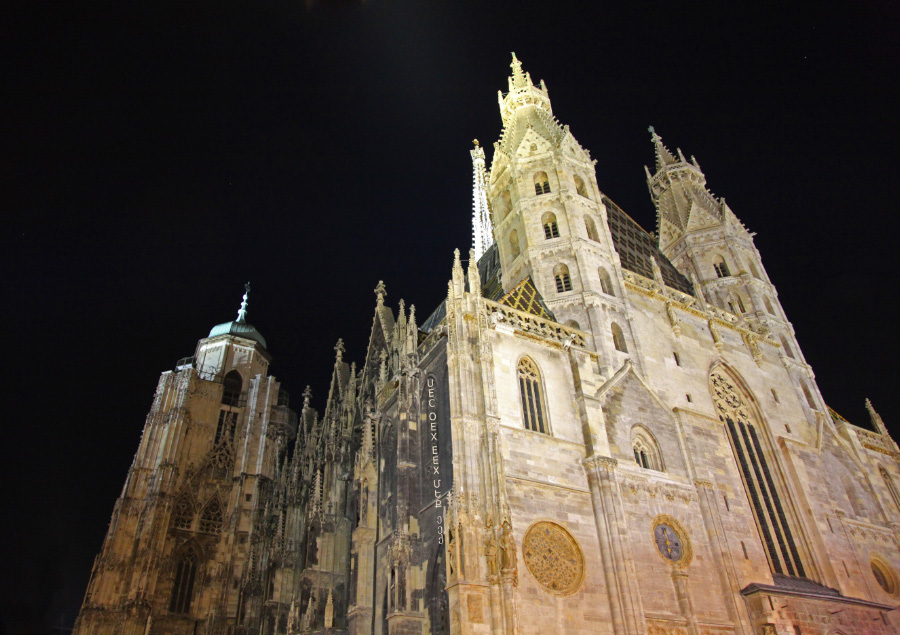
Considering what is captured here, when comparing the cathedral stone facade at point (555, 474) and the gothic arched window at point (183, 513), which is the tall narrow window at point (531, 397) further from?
the gothic arched window at point (183, 513)

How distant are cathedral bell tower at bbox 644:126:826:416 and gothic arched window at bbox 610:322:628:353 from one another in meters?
9.68

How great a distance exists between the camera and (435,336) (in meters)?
24.8

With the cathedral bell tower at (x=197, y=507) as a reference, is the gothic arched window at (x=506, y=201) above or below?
above

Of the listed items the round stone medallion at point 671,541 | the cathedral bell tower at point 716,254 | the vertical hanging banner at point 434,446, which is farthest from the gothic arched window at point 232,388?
the round stone medallion at point 671,541

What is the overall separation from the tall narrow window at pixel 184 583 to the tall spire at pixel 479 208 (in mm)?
35859

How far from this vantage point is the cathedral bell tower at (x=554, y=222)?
26.7 metres

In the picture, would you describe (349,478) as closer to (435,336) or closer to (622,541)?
(435,336)

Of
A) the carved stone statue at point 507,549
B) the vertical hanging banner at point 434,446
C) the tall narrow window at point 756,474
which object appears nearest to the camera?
the carved stone statue at point 507,549

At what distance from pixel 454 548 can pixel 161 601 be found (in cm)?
2738

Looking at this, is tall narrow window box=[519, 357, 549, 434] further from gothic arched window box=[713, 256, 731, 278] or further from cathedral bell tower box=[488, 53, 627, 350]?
gothic arched window box=[713, 256, 731, 278]

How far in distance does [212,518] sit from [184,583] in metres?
4.41

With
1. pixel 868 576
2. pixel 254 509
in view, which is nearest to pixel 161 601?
pixel 254 509

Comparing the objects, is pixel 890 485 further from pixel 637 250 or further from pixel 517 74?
pixel 517 74

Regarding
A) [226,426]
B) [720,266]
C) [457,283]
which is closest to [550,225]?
[457,283]
